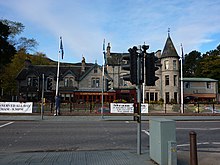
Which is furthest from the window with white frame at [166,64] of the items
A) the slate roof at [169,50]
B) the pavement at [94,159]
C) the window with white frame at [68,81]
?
the pavement at [94,159]

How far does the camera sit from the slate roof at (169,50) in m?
53.2

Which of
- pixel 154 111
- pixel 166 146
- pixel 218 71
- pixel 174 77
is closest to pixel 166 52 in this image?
pixel 174 77

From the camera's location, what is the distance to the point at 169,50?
53594 mm

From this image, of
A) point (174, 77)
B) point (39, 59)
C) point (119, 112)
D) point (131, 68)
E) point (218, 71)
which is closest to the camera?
point (131, 68)

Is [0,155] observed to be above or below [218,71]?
below

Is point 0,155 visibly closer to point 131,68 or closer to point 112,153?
point 112,153

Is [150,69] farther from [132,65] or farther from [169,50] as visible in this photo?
[169,50]

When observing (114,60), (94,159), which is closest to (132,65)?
(94,159)

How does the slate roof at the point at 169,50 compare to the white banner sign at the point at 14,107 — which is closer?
the white banner sign at the point at 14,107

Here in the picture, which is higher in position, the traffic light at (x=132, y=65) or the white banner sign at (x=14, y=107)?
the traffic light at (x=132, y=65)

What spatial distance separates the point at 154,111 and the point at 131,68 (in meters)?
21.0

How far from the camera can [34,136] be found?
12.0m

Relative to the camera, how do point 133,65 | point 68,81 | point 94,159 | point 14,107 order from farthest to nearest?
point 68,81
point 14,107
point 133,65
point 94,159

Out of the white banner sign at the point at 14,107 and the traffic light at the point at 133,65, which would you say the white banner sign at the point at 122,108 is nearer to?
the white banner sign at the point at 14,107
